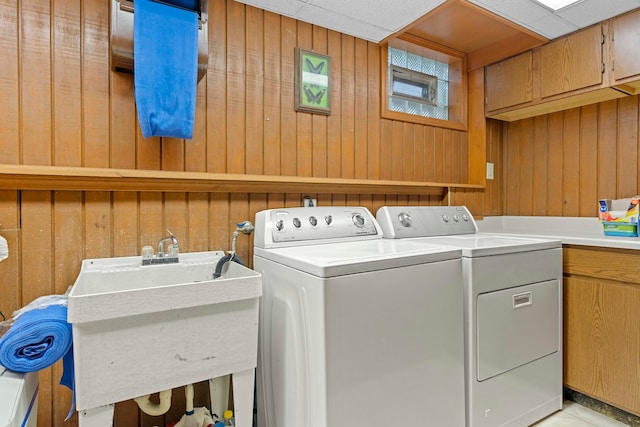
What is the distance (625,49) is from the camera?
183 cm

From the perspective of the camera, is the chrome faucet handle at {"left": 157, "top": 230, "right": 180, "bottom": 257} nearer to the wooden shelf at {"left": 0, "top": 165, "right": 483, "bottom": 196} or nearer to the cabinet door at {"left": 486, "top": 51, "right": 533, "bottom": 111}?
the wooden shelf at {"left": 0, "top": 165, "right": 483, "bottom": 196}

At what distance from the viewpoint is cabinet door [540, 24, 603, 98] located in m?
1.93

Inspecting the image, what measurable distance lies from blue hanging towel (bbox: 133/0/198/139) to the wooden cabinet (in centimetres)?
196

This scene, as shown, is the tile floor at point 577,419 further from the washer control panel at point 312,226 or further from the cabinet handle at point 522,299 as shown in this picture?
the washer control panel at point 312,226

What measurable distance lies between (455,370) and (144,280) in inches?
50.3

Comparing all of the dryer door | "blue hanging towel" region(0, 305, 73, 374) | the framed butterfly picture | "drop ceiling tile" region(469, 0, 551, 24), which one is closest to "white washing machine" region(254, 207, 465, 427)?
the dryer door

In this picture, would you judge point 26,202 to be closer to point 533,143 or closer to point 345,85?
point 345,85

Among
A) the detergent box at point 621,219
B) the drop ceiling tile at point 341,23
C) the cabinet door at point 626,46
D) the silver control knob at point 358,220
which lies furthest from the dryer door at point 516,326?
the drop ceiling tile at point 341,23

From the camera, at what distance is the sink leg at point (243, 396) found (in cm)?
121

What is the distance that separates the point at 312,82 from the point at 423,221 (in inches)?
39.3

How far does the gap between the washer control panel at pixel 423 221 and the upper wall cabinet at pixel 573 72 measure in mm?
819

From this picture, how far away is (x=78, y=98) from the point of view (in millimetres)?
1431

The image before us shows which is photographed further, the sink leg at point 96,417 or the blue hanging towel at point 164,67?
the blue hanging towel at point 164,67

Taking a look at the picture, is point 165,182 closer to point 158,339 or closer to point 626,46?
point 158,339
